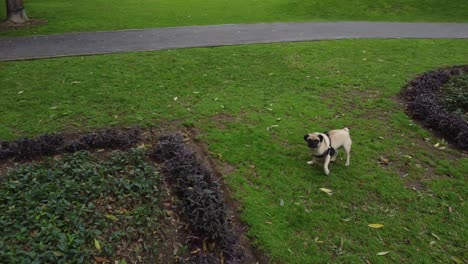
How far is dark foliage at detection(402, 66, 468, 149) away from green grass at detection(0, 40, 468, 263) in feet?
0.97

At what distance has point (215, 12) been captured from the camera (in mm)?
15758

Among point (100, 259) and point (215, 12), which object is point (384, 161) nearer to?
point (100, 259)

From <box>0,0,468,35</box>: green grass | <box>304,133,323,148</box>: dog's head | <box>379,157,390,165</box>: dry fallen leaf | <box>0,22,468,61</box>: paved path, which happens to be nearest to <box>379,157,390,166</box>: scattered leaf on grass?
<box>379,157,390,165</box>: dry fallen leaf

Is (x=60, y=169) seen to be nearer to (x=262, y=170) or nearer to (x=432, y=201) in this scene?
(x=262, y=170)

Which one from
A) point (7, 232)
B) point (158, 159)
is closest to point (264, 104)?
point (158, 159)

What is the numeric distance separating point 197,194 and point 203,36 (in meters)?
8.34

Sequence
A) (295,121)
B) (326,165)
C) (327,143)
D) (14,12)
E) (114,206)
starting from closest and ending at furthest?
1. (114,206)
2. (327,143)
3. (326,165)
4. (295,121)
5. (14,12)

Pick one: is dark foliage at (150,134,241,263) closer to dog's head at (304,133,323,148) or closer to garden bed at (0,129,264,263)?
garden bed at (0,129,264,263)

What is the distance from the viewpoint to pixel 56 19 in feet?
45.8

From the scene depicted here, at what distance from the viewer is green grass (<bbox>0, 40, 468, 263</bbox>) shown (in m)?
4.37

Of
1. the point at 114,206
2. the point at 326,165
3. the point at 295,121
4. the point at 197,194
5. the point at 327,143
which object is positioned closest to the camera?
the point at 114,206

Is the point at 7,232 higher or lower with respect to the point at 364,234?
higher

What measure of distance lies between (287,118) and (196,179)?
8.92 ft

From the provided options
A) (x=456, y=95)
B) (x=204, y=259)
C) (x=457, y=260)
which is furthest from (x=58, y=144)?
(x=456, y=95)
